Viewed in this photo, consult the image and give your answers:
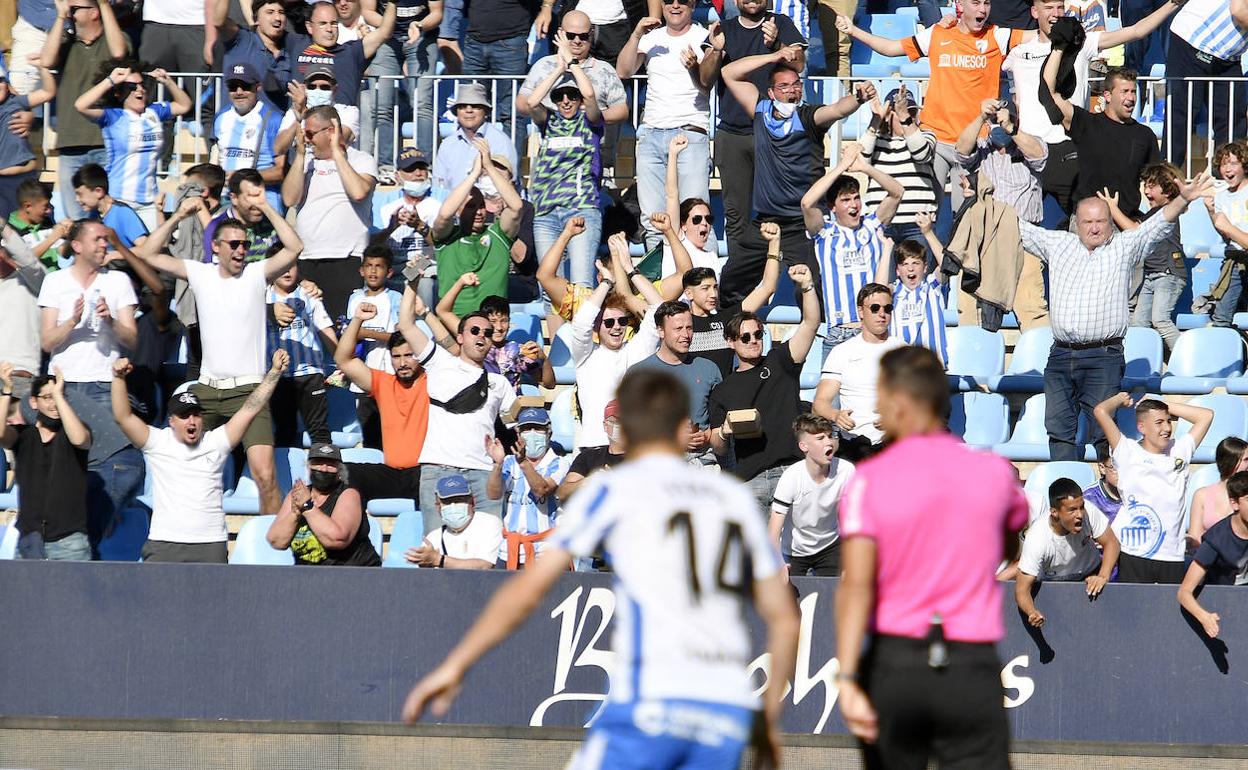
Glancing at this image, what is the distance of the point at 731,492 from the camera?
15.7 feet

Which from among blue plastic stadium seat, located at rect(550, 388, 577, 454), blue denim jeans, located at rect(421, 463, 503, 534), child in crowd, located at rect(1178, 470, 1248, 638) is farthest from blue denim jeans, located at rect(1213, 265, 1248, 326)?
blue denim jeans, located at rect(421, 463, 503, 534)

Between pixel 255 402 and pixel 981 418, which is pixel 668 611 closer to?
pixel 255 402

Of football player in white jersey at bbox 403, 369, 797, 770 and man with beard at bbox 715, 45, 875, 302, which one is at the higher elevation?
man with beard at bbox 715, 45, 875, 302

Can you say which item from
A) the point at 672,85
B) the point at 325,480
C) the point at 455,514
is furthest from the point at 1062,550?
the point at 672,85

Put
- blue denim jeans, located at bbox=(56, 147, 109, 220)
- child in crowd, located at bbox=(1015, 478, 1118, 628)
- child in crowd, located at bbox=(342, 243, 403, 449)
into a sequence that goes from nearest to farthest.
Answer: child in crowd, located at bbox=(1015, 478, 1118, 628), child in crowd, located at bbox=(342, 243, 403, 449), blue denim jeans, located at bbox=(56, 147, 109, 220)

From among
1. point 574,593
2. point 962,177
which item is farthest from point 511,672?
point 962,177

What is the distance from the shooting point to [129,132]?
1350 centimetres

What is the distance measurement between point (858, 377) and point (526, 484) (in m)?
2.19

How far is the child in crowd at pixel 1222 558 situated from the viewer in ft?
33.1

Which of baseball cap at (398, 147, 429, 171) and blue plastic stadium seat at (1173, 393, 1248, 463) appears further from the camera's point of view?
baseball cap at (398, 147, 429, 171)

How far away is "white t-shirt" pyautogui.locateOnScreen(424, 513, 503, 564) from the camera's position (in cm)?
1075

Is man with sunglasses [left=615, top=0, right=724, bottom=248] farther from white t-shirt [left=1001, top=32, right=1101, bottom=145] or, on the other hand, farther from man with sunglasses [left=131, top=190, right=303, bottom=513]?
man with sunglasses [left=131, top=190, right=303, bottom=513]

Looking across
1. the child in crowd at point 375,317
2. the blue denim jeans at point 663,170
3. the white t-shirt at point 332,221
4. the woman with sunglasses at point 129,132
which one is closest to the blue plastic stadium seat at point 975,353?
the blue denim jeans at point 663,170

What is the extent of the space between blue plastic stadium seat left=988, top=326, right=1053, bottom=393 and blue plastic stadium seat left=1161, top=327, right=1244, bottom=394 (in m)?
0.88
